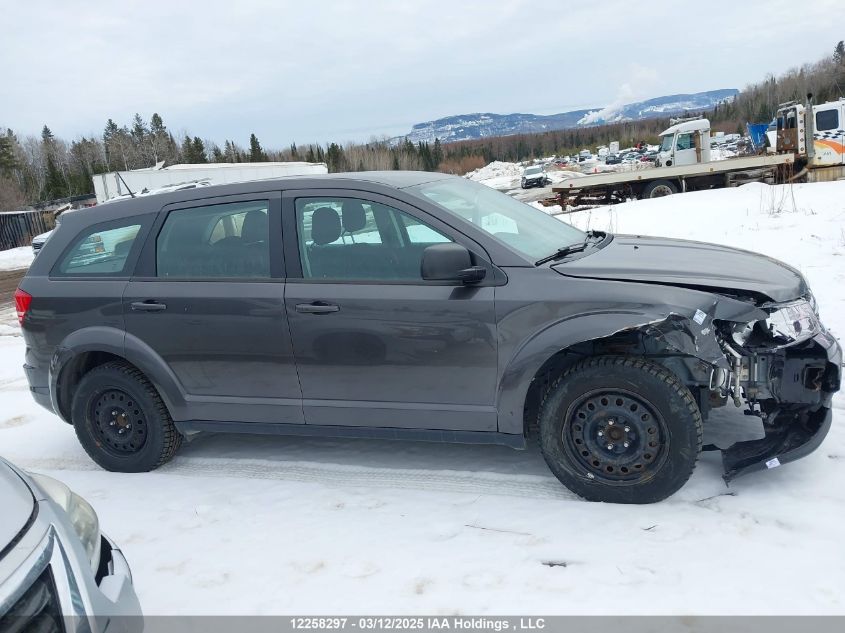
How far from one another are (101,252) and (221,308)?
1.14m

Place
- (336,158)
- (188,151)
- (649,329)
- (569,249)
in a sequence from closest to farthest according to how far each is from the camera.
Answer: (649,329) → (569,249) → (188,151) → (336,158)

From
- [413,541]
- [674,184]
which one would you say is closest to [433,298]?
[413,541]

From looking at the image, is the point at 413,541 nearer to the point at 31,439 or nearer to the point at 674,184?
the point at 31,439

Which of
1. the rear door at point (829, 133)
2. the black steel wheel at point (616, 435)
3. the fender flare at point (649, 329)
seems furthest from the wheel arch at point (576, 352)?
the rear door at point (829, 133)

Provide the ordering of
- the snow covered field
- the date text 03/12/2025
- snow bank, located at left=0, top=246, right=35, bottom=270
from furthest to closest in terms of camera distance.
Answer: snow bank, located at left=0, top=246, right=35, bottom=270
the snow covered field
the date text 03/12/2025

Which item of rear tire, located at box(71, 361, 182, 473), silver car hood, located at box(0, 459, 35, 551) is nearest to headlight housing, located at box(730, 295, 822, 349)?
silver car hood, located at box(0, 459, 35, 551)

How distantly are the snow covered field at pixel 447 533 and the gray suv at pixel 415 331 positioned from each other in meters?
0.25

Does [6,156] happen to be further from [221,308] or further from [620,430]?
[620,430]

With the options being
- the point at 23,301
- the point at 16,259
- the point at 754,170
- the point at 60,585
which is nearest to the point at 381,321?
the point at 60,585

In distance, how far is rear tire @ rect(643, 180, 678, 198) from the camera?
23750 mm

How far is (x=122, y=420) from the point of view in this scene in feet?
15.2

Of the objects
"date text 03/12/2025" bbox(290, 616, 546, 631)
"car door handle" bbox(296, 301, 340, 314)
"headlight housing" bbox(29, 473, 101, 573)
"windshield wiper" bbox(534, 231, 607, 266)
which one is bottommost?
"date text 03/12/2025" bbox(290, 616, 546, 631)

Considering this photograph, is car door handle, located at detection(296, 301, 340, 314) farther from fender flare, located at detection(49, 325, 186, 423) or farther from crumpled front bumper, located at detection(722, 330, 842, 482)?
crumpled front bumper, located at detection(722, 330, 842, 482)

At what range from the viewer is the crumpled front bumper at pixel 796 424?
3504 millimetres
